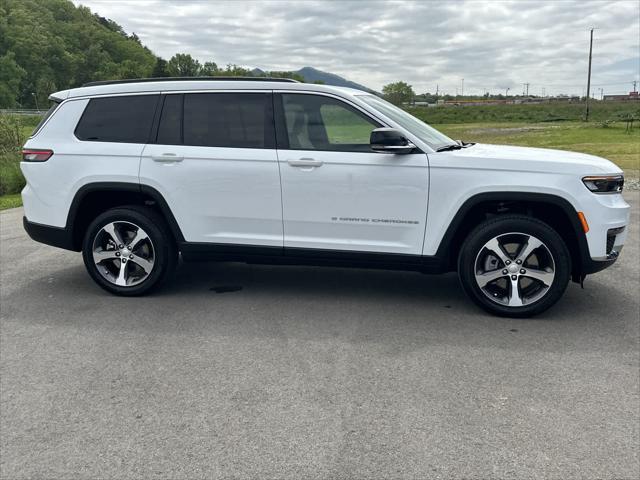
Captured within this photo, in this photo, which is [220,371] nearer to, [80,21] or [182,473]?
[182,473]

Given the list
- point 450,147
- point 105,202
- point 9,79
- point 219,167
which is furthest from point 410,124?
point 9,79

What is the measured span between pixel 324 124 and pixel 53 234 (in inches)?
107

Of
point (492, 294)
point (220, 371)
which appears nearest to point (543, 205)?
point (492, 294)

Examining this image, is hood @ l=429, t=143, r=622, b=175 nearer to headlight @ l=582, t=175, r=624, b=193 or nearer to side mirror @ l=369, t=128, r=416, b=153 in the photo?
headlight @ l=582, t=175, r=624, b=193

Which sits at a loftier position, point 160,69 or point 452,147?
point 160,69

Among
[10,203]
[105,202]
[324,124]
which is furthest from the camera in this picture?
[10,203]

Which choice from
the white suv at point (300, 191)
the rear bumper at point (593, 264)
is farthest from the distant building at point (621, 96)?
the white suv at point (300, 191)

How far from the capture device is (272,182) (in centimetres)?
487

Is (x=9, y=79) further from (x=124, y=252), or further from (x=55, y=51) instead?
(x=124, y=252)

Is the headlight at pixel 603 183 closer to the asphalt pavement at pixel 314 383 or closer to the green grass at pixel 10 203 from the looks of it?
the asphalt pavement at pixel 314 383

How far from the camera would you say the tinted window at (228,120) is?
16.4 ft

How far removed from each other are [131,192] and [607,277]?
4.78 meters

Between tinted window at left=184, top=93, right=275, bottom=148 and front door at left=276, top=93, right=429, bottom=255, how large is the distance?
150 millimetres

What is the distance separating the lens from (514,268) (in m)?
4.65
